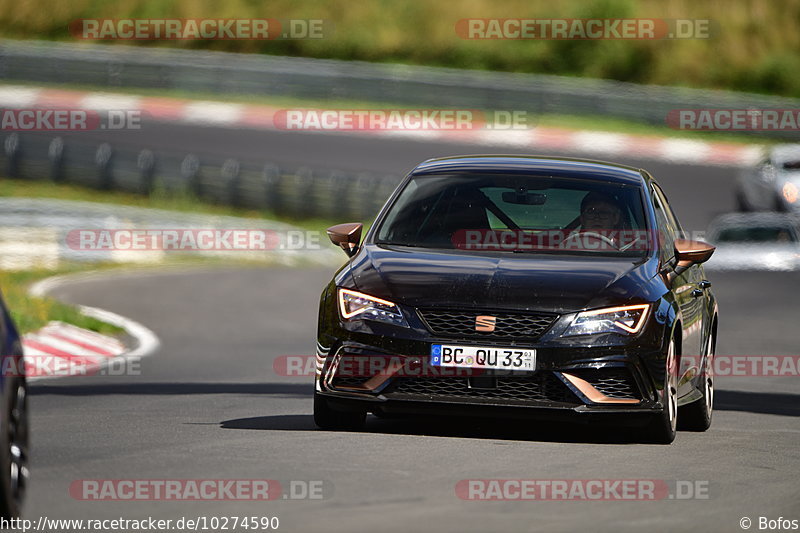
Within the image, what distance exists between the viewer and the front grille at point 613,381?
26.3 ft

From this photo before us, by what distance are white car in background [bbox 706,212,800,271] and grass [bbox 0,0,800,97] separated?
20.7 meters

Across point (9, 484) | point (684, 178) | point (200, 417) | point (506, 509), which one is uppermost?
point (9, 484)

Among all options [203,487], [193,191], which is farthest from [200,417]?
[193,191]

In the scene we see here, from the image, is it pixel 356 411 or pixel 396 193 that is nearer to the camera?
pixel 356 411

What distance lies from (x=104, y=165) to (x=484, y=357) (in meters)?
22.2

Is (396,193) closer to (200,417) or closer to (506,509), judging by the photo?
(200,417)

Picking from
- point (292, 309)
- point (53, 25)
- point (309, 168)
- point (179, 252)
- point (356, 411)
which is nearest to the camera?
point (356, 411)

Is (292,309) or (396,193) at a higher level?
(396,193)

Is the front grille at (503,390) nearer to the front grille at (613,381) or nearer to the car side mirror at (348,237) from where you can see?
the front grille at (613,381)

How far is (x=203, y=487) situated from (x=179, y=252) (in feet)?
58.7

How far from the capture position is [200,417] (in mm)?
9547

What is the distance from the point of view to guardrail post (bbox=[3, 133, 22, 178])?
2898 cm

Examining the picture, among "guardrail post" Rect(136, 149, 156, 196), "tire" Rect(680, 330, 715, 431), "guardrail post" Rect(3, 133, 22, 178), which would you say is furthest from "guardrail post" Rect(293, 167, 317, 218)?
"tire" Rect(680, 330, 715, 431)

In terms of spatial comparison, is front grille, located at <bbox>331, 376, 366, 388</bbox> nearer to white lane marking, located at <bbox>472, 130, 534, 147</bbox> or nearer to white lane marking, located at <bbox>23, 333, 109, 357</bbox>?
white lane marking, located at <bbox>23, 333, 109, 357</bbox>
